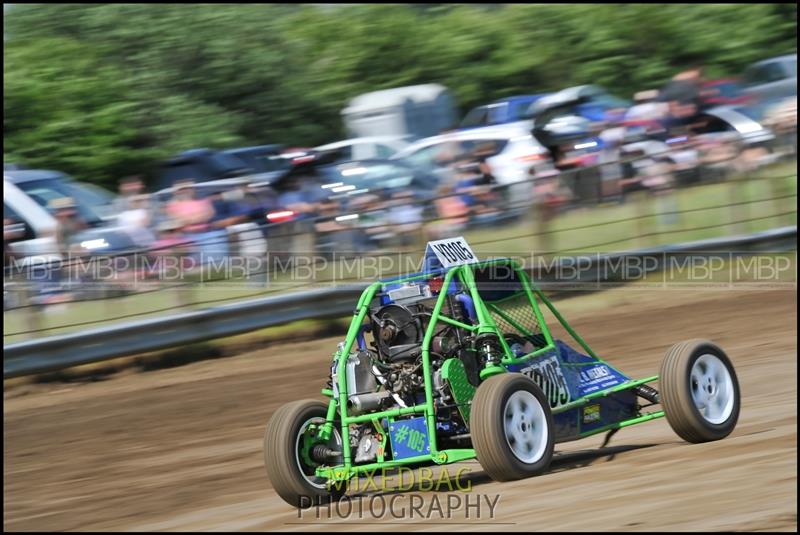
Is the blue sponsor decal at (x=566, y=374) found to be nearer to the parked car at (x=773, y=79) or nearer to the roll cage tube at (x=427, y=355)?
the roll cage tube at (x=427, y=355)

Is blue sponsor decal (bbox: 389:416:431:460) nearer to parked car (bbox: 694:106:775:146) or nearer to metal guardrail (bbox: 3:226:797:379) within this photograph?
metal guardrail (bbox: 3:226:797:379)

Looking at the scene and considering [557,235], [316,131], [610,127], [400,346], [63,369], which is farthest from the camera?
[316,131]

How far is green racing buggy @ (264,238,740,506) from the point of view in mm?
6066

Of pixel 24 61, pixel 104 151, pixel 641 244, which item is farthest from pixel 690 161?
pixel 24 61

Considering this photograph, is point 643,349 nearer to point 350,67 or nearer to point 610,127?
point 610,127

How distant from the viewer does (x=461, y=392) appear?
6.24 m

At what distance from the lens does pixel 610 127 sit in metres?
14.9

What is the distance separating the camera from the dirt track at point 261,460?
17.9 ft

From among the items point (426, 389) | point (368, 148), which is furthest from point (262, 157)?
point (426, 389)

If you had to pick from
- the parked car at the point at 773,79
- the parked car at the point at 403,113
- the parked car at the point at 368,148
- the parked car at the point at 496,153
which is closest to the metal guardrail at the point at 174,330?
the parked car at the point at 496,153

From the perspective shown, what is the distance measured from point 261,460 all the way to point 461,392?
212cm

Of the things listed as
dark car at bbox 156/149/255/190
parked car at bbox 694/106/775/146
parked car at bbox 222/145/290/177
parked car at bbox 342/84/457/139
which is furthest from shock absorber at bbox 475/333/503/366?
parked car at bbox 342/84/457/139

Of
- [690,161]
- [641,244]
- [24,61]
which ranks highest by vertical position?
[24,61]

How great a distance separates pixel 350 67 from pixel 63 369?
47.0ft
